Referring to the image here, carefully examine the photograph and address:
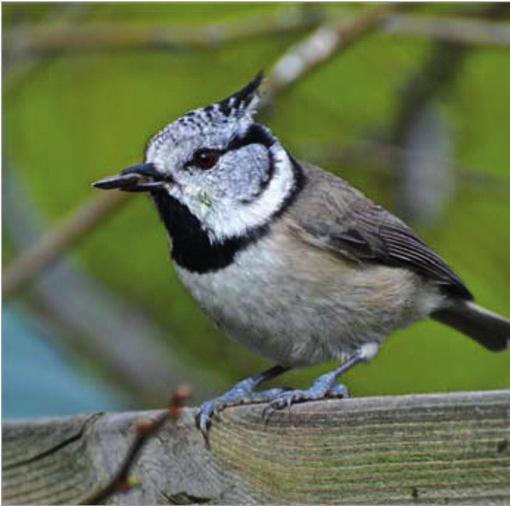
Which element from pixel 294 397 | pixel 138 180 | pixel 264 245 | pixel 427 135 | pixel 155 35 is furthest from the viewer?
pixel 427 135

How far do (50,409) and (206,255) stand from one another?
1874 millimetres

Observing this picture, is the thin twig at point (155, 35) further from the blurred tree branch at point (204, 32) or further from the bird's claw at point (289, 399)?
the bird's claw at point (289, 399)

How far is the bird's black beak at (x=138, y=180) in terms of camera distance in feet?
10.3

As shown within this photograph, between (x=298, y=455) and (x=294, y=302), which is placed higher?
(x=298, y=455)

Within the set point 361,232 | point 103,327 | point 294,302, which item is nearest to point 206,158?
point 294,302

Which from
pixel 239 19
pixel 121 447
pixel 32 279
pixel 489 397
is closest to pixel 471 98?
pixel 239 19

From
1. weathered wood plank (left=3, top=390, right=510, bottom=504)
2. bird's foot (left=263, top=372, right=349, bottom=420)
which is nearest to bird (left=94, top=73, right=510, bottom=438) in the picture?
bird's foot (left=263, top=372, right=349, bottom=420)

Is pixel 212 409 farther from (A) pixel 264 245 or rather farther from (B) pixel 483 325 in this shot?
(B) pixel 483 325

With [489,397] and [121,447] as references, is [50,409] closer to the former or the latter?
[121,447]

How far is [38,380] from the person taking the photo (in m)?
5.29

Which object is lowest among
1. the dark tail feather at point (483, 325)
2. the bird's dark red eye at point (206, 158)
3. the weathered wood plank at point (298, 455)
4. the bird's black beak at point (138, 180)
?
the dark tail feather at point (483, 325)

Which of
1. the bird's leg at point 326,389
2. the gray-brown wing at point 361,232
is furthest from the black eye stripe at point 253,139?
the bird's leg at point 326,389

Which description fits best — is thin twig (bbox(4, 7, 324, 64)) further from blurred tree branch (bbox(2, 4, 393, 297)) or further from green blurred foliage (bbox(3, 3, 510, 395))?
blurred tree branch (bbox(2, 4, 393, 297))

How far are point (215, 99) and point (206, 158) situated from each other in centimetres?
162
